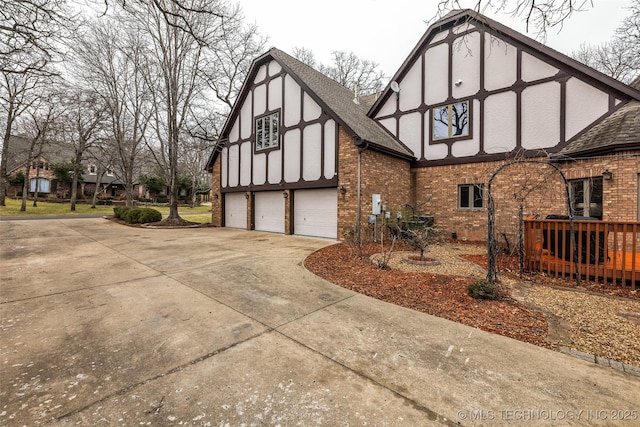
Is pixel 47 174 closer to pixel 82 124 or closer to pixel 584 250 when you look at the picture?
pixel 82 124

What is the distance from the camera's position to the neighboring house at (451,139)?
27.7 feet

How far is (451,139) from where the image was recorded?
11438 millimetres

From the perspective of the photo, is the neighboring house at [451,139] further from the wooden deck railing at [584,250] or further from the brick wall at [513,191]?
the wooden deck railing at [584,250]

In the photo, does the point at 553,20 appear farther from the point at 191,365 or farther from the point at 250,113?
the point at 250,113

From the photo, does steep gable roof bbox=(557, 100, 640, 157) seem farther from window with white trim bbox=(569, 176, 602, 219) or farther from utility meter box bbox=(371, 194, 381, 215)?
utility meter box bbox=(371, 194, 381, 215)

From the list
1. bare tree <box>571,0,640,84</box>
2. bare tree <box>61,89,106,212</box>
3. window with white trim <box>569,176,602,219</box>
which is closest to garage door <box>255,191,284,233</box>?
window with white trim <box>569,176,602,219</box>

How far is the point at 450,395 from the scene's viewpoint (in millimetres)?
2252

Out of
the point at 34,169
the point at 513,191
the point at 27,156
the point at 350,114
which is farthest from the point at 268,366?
the point at 34,169

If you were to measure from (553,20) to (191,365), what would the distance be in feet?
24.2

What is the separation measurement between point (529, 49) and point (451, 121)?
3.37m

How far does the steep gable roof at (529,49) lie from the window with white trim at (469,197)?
4798 mm

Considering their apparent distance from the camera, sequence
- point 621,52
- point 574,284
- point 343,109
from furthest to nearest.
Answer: point 621,52 < point 343,109 < point 574,284

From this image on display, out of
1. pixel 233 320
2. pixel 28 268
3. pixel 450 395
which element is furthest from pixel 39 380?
pixel 28 268

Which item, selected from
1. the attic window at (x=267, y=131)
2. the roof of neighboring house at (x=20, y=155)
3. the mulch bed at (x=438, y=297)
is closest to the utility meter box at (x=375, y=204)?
the mulch bed at (x=438, y=297)
